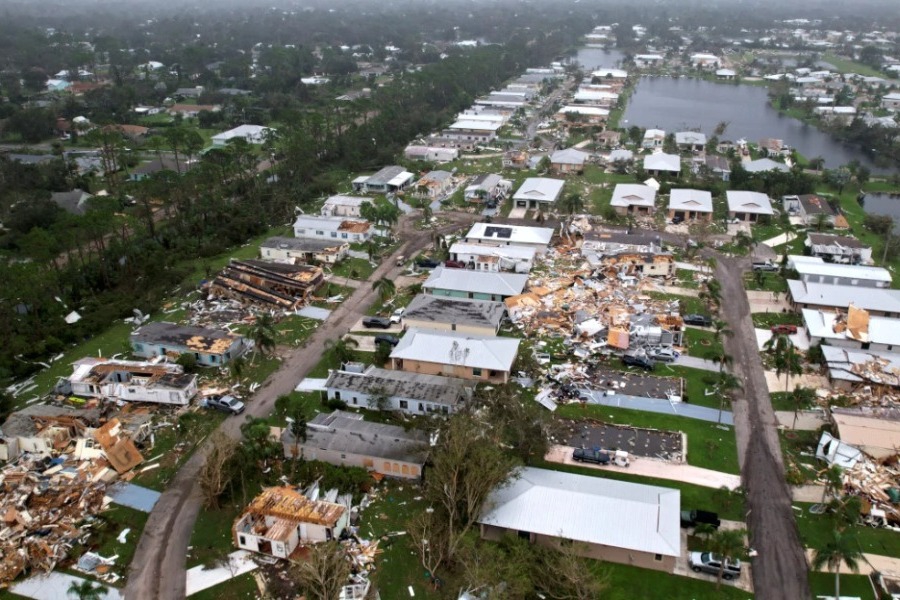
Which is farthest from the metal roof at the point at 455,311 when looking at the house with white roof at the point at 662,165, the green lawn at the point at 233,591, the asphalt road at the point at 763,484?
the house with white roof at the point at 662,165

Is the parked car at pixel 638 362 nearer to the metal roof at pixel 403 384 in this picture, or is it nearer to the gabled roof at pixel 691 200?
the metal roof at pixel 403 384

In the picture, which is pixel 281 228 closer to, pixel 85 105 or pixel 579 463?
pixel 579 463

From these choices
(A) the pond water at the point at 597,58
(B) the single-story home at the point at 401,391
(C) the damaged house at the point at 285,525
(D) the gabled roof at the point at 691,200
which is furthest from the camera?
(A) the pond water at the point at 597,58

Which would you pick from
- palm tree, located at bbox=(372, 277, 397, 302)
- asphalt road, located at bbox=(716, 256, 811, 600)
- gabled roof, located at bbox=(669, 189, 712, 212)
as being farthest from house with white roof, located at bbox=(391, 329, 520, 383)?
gabled roof, located at bbox=(669, 189, 712, 212)

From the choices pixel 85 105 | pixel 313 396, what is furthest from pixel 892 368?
pixel 85 105

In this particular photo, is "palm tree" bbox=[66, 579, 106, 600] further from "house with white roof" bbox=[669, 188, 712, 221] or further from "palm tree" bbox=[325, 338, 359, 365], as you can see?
"house with white roof" bbox=[669, 188, 712, 221]

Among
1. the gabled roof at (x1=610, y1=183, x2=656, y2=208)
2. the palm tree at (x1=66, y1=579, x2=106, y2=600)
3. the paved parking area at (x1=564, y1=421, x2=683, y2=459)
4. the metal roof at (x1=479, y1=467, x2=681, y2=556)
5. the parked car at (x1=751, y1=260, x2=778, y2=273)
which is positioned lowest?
the palm tree at (x1=66, y1=579, x2=106, y2=600)

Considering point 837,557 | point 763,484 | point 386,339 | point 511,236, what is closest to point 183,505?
point 386,339
